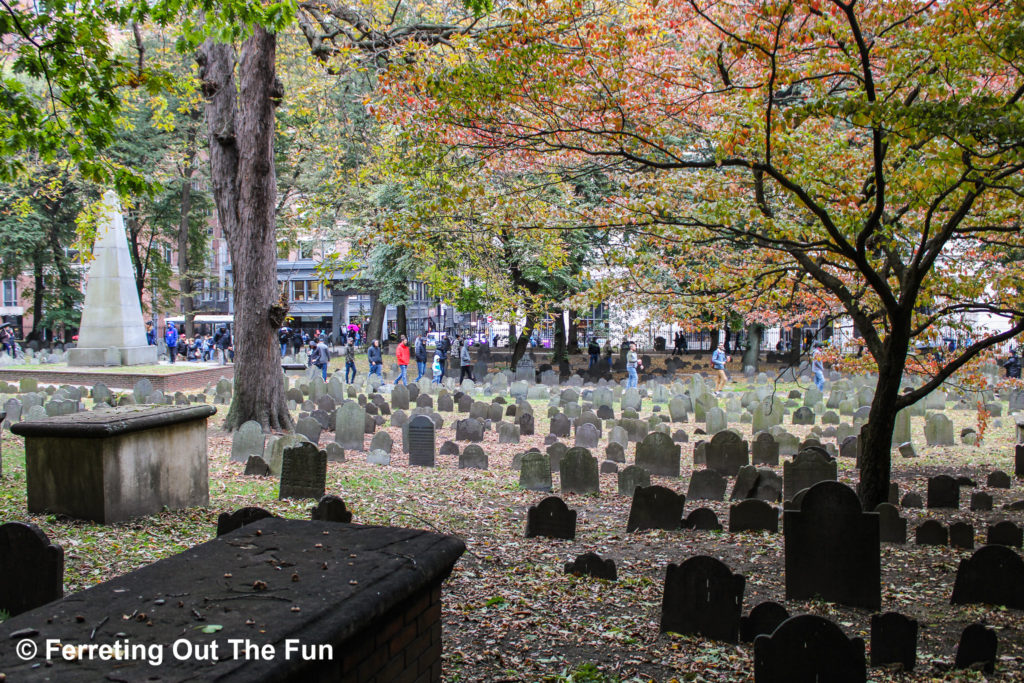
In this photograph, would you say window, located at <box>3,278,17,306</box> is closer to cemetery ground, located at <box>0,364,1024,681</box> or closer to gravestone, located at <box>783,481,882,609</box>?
cemetery ground, located at <box>0,364,1024,681</box>

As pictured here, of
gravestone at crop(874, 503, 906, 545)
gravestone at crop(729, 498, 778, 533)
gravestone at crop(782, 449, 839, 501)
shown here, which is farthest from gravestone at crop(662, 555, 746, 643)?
gravestone at crop(782, 449, 839, 501)

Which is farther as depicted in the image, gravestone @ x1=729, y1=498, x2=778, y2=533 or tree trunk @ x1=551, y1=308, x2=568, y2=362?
tree trunk @ x1=551, y1=308, x2=568, y2=362

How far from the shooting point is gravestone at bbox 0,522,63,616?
14.0ft

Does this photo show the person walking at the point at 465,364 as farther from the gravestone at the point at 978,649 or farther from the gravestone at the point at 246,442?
the gravestone at the point at 978,649

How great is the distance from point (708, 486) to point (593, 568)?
11.5 ft

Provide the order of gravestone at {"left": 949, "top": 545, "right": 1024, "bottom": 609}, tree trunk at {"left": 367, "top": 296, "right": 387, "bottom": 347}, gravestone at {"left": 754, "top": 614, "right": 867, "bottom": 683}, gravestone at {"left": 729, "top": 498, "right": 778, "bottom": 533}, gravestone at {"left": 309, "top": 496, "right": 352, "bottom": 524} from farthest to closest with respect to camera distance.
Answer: tree trunk at {"left": 367, "top": 296, "right": 387, "bottom": 347}, gravestone at {"left": 729, "top": 498, "right": 778, "bottom": 533}, gravestone at {"left": 309, "top": 496, "right": 352, "bottom": 524}, gravestone at {"left": 949, "top": 545, "right": 1024, "bottom": 609}, gravestone at {"left": 754, "top": 614, "right": 867, "bottom": 683}

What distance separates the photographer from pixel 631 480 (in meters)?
9.04

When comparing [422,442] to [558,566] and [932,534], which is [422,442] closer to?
[558,566]

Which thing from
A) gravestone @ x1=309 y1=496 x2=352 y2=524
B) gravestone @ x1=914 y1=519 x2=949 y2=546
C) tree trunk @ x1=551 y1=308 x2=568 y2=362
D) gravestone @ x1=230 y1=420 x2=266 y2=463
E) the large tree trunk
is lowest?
gravestone @ x1=914 y1=519 x2=949 y2=546

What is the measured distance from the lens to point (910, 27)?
7.00 meters

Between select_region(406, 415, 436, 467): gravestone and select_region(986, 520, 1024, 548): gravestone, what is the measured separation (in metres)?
6.75

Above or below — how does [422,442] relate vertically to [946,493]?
above

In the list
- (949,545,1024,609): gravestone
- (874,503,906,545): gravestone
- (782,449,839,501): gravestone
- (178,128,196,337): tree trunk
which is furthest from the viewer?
(178,128,196,337): tree trunk

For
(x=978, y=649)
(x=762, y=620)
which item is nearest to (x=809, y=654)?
(x=762, y=620)
